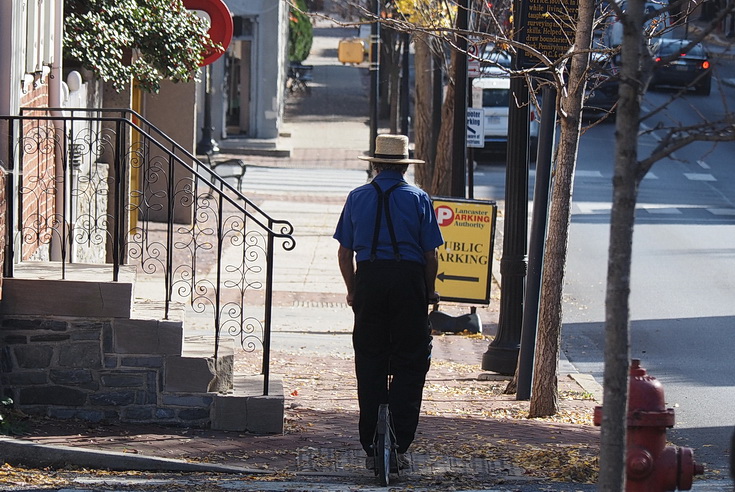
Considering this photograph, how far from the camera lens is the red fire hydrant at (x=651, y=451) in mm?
4180

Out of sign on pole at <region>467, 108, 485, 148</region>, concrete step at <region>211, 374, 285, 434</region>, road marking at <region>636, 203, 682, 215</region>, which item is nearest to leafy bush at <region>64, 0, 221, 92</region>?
sign on pole at <region>467, 108, 485, 148</region>

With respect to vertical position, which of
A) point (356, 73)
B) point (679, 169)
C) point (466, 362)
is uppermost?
point (356, 73)

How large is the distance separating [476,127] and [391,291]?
849cm

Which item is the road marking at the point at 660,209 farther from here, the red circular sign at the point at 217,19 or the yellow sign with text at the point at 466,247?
the red circular sign at the point at 217,19

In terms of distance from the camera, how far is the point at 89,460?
19.6 feet

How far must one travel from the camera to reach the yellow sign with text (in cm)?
1132

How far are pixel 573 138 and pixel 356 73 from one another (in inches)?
1571

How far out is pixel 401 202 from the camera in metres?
5.84

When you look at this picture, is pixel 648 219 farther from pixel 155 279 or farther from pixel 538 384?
pixel 538 384

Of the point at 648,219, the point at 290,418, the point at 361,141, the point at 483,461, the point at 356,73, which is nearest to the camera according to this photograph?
the point at 483,461

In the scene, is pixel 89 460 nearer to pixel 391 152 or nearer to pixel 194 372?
pixel 194 372

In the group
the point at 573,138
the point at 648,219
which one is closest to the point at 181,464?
the point at 573,138

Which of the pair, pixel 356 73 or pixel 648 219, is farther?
pixel 356 73

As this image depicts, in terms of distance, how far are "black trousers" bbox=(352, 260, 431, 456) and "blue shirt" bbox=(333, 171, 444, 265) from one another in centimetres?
8
